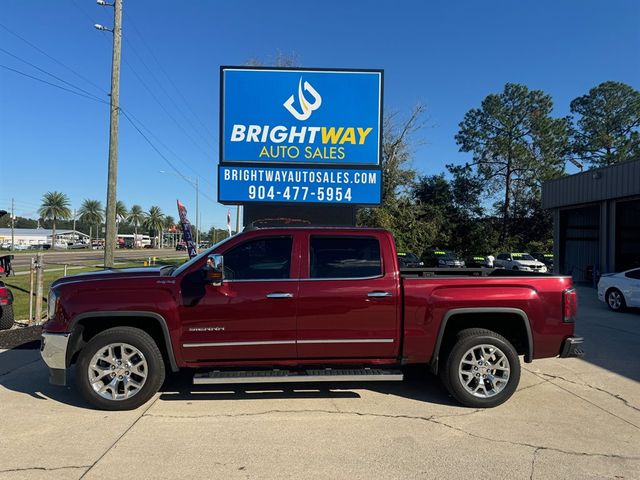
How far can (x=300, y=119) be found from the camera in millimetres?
10367

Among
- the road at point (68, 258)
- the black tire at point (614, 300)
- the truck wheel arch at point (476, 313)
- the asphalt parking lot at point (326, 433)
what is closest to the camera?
the asphalt parking lot at point (326, 433)

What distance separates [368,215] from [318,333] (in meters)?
30.6

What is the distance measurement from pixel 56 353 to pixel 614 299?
13.5 meters

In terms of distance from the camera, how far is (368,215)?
35000mm

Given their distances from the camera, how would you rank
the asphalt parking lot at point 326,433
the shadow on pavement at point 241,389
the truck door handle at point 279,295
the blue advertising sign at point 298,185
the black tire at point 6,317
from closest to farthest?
the asphalt parking lot at point 326,433 → the truck door handle at point 279,295 → the shadow on pavement at point 241,389 → the black tire at point 6,317 → the blue advertising sign at point 298,185

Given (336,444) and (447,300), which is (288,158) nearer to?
(447,300)

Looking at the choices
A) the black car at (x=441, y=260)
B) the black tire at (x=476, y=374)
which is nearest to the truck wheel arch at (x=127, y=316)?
the black tire at (x=476, y=374)

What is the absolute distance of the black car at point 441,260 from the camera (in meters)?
34.6

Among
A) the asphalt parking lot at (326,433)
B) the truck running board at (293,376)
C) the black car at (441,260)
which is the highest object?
the black car at (441,260)

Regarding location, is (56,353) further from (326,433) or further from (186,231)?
(186,231)

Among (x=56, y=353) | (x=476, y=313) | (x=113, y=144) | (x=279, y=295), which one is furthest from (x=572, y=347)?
(x=113, y=144)

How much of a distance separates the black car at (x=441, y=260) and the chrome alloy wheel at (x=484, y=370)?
29300mm

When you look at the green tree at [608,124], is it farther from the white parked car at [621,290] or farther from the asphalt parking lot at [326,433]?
the asphalt parking lot at [326,433]

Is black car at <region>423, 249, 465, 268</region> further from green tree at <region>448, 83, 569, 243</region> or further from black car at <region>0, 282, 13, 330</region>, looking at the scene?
black car at <region>0, 282, 13, 330</region>
